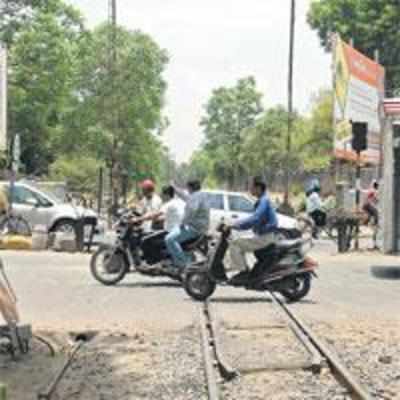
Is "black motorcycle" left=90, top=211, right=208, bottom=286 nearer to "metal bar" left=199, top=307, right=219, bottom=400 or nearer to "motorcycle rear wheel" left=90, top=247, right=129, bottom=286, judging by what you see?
"motorcycle rear wheel" left=90, top=247, right=129, bottom=286

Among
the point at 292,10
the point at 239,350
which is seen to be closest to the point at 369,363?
the point at 239,350

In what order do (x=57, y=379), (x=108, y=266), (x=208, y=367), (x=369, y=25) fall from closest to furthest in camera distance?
(x=57, y=379), (x=208, y=367), (x=108, y=266), (x=369, y=25)

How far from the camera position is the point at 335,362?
819 cm

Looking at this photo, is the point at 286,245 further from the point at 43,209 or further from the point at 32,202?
the point at 32,202

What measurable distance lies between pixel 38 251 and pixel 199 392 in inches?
626

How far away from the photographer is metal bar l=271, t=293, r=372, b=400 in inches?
276

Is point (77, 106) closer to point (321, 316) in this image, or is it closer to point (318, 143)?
point (318, 143)

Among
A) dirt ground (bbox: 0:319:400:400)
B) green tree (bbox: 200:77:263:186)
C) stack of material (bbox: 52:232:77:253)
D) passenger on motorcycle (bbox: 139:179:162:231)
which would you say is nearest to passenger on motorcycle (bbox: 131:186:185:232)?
passenger on motorcycle (bbox: 139:179:162:231)

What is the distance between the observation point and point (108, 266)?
15.2 m

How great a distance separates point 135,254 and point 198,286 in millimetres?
2096

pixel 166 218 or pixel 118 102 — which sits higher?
pixel 118 102

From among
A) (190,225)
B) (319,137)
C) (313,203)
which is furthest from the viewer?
(319,137)

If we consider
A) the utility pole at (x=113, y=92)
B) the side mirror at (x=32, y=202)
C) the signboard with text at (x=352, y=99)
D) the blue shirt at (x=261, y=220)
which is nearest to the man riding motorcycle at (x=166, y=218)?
the blue shirt at (x=261, y=220)

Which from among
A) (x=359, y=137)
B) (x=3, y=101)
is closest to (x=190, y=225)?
(x=3, y=101)
